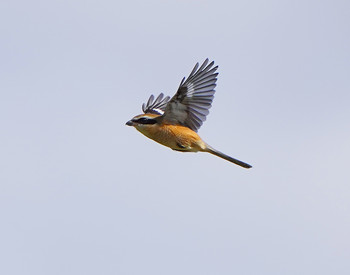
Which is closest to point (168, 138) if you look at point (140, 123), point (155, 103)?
point (140, 123)

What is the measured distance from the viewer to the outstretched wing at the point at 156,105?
16359 millimetres

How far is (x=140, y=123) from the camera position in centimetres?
1412

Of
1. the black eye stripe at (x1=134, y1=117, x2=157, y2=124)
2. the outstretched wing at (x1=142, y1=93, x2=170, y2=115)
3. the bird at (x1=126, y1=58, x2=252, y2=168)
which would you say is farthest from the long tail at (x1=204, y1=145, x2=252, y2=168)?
the outstretched wing at (x1=142, y1=93, x2=170, y2=115)

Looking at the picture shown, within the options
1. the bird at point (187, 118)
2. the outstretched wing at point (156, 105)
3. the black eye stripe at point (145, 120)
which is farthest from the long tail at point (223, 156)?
the outstretched wing at point (156, 105)

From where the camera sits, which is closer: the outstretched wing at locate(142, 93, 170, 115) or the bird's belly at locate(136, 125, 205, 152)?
the bird's belly at locate(136, 125, 205, 152)

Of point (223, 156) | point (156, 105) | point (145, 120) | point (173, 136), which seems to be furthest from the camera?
point (156, 105)

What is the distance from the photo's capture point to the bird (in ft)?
46.1

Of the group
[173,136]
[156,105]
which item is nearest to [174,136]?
[173,136]

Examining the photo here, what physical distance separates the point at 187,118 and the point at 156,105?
86.9 inches

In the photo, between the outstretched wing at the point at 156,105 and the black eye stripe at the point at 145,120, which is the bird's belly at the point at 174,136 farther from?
the outstretched wing at the point at 156,105

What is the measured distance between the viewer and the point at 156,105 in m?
16.5

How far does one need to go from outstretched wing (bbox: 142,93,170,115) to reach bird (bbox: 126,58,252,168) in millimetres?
1985

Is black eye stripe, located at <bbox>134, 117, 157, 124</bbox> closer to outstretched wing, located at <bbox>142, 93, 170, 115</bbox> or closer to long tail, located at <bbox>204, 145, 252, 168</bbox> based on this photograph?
long tail, located at <bbox>204, 145, 252, 168</bbox>

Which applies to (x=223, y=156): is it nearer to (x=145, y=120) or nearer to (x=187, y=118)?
(x=187, y=118)
